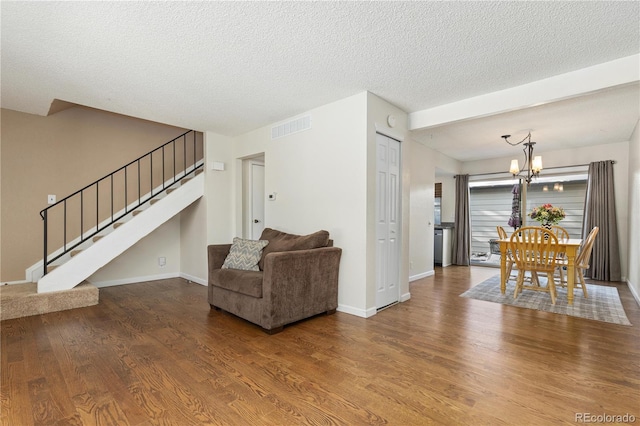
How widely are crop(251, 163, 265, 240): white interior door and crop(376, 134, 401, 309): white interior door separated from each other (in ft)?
8.32

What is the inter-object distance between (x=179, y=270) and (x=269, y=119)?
131 inches

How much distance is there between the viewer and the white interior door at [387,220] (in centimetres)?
372

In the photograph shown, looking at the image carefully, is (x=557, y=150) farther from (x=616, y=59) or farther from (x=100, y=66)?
(x=100, y=66)

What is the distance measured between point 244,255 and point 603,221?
20.5 feet

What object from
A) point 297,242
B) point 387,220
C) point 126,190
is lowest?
point 297,242

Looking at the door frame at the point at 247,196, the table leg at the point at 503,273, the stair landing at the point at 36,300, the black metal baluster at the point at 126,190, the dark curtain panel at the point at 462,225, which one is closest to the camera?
the stair landing at the point at 36,300

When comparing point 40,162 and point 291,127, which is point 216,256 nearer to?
point 291,127

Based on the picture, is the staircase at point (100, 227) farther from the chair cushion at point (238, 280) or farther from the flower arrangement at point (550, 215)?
the flower arrangement at point (550, 215)

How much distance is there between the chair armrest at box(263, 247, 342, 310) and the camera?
297 centimetres

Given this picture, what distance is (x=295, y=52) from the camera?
260cm

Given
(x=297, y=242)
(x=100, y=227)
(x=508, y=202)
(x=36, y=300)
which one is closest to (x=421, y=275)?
(x=508, y=202)

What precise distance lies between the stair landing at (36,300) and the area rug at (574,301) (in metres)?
5.01

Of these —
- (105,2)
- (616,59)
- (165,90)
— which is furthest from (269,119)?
(616,59)

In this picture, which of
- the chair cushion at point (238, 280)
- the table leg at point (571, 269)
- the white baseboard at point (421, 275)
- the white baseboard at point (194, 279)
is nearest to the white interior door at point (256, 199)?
the white baseboard at point (194, 279)
